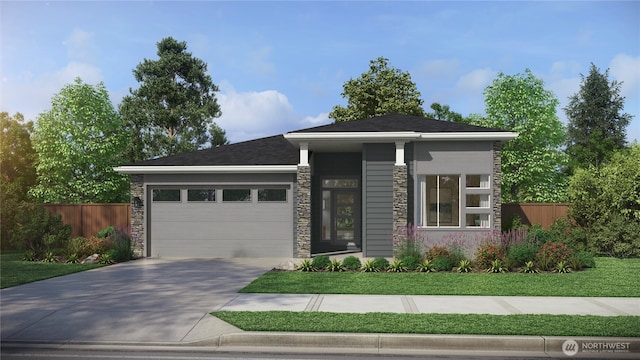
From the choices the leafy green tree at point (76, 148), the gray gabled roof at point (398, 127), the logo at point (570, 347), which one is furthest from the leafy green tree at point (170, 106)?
the logo at point (570, 347)

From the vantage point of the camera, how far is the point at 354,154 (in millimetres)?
20000

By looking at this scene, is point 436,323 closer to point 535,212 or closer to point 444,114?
point 535,212

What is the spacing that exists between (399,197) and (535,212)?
9.51 metres

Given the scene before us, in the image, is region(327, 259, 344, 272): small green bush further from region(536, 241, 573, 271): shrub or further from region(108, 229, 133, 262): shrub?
region(108, 229, 133, 262): shrub

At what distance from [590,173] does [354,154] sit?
9.32 m

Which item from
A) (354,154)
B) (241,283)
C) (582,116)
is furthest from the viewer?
(582,116)

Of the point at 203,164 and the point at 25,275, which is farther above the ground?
the point at 203,164

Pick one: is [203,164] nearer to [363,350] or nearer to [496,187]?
[496,187]

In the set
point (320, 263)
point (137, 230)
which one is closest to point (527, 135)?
point (320, 263)

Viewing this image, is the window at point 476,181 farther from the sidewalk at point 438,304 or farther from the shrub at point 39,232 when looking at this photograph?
the shrub at point 39,232

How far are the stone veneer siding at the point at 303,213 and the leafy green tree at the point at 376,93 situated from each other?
19.2m

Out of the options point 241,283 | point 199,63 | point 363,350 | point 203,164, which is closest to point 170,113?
point 199,63

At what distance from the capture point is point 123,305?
31.4 ft

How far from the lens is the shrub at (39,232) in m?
17.4
